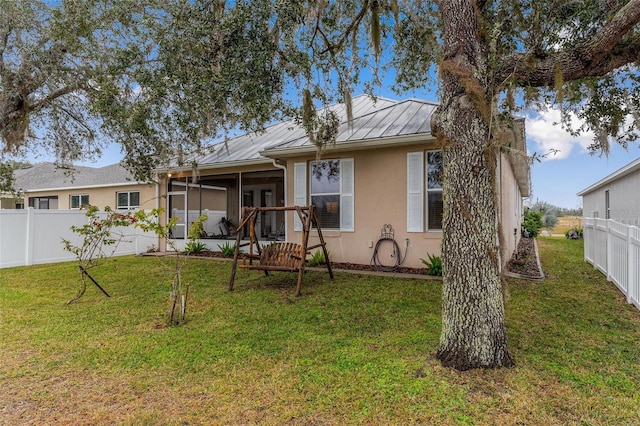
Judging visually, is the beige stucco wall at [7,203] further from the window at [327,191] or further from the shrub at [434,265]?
the shrub at [434,265]

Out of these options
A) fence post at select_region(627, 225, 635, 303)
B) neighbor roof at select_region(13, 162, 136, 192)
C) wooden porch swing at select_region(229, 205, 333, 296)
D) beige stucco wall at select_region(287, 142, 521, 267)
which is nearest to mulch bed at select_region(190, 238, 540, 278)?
beige stucco wall at select_region(287, 142, 521, 267)

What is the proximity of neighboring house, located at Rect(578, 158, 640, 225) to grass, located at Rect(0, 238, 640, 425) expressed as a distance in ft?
18.7

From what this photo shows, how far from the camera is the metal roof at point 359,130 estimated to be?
783 cm

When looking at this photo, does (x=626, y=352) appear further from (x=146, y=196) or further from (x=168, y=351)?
(x=146, y=196)

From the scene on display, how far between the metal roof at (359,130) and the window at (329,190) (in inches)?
26.6

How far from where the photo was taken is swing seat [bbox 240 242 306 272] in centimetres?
624

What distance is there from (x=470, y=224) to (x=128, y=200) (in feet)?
45.9

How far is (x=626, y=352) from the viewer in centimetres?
350

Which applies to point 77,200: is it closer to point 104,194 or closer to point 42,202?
point 104,194

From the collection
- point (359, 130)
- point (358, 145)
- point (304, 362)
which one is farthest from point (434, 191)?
point (304, 362)

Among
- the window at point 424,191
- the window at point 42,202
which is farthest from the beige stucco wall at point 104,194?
the window at point 424,191

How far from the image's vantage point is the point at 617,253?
6316mm

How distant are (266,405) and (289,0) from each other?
5.00 metres

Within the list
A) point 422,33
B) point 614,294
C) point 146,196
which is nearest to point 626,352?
point 614,294
